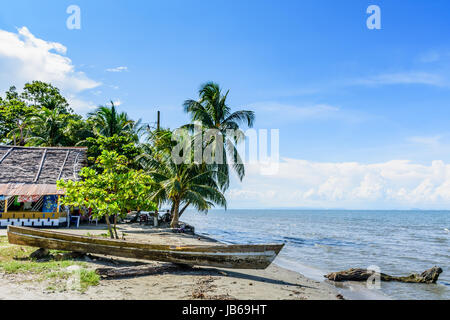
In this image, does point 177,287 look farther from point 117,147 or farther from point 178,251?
point 117,147

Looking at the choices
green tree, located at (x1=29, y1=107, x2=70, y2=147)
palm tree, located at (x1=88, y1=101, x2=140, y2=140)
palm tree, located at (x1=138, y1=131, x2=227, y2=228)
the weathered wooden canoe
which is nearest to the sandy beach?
the weathered wooden canoe

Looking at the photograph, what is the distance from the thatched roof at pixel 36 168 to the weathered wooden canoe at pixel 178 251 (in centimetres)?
893

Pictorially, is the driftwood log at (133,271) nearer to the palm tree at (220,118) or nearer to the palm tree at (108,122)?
the palm tree at (220,118)

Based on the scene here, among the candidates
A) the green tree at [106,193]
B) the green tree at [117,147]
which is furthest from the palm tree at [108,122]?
the green tree at [106,193]

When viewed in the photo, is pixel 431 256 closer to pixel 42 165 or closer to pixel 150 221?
pixel 150 221

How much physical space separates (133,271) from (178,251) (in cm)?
127

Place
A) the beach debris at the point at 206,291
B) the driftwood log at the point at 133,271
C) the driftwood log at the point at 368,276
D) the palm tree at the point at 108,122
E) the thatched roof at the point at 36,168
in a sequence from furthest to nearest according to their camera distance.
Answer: the palm tree at the point at 108,122 < the thatched roof at the point at 36,168 < the driftwood log at the point at 368,276 < the driftwood log at the point at 133,271 < the beach debris at the point at 206,291

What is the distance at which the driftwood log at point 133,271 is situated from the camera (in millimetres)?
7156

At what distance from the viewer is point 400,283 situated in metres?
11.2

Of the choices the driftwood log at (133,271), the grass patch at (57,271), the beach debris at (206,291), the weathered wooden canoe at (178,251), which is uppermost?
the weathered wooden canoe at (178,251)

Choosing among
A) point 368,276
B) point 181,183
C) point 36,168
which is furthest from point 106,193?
point 36,168

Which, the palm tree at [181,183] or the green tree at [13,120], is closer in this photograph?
the palm tree at [181,183]

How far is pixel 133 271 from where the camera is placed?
7609 mm
